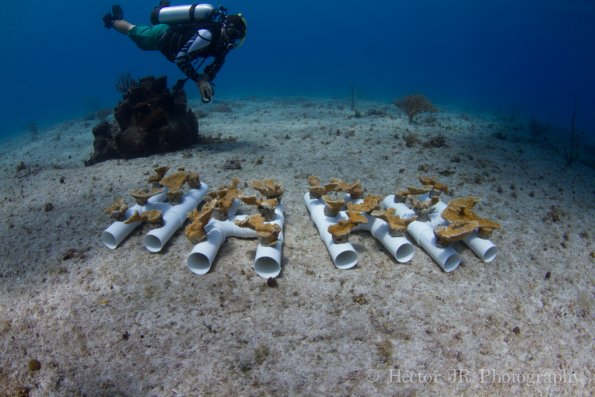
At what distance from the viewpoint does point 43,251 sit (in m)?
4.75

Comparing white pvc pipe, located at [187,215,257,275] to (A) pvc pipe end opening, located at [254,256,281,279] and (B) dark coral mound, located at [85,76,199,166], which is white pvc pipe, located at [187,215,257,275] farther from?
(B) dark coral mound, located at [85,76,199,166]

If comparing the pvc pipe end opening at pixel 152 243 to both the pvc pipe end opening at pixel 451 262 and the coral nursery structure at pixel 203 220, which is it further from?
the pvc pipe end opening at pixel 451 262

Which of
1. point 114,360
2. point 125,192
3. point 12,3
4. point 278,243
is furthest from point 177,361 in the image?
point 12,3

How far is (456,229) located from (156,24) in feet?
29.4

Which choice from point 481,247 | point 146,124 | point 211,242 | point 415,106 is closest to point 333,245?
point 211,242

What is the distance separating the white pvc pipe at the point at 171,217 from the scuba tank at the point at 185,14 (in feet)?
15.2

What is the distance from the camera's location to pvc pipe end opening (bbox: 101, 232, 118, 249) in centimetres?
464

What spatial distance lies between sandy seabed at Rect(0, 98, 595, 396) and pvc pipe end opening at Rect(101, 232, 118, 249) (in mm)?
115

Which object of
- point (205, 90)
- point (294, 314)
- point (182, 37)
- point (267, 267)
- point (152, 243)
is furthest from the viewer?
point (182, 37)

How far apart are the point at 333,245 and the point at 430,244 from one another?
54.1 inches

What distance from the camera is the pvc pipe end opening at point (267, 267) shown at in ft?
13.6

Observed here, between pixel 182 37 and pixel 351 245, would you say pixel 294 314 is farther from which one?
pixel 182 37

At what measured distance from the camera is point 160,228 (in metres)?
4.65

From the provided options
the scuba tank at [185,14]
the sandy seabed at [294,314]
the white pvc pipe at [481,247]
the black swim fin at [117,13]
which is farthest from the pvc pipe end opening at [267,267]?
the black swim fin at [117,13]
